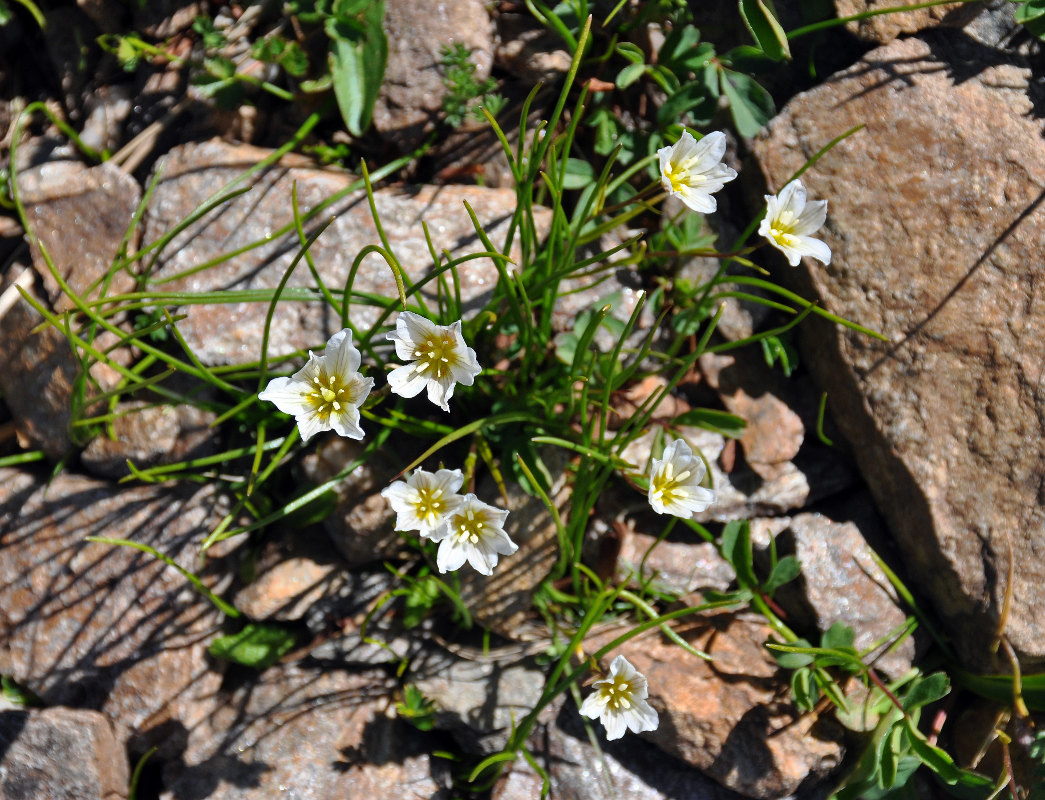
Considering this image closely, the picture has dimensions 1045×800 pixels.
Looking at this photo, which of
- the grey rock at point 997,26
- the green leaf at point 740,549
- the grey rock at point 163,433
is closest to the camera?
the green leaf at point 740,549

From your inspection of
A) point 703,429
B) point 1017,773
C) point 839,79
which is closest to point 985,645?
point 1017,773

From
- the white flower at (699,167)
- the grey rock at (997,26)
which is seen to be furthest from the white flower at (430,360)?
the grey rock at (997,26)

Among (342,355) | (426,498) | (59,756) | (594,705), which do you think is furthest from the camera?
(59,756)

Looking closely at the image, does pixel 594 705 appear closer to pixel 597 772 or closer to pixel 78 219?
pixel 597 772

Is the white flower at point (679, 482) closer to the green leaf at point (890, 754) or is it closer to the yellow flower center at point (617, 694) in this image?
the yellow flower center at point (617, 694)

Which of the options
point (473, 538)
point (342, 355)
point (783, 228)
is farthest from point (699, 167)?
point (473, 538)

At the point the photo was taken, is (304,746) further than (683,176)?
Yes

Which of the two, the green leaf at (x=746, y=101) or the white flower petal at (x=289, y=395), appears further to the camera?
the green leaf at (x=746, y=101)
